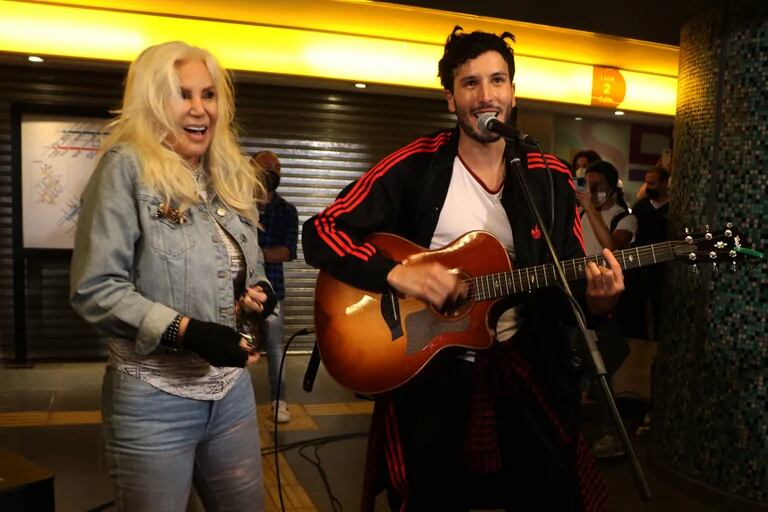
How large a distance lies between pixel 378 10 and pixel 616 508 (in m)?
4.11

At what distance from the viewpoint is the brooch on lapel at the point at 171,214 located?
5.42 feet

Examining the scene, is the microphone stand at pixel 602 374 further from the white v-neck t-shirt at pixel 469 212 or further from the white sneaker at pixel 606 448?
the white sneaker at pixel 606 448

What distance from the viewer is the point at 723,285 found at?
3510 mm

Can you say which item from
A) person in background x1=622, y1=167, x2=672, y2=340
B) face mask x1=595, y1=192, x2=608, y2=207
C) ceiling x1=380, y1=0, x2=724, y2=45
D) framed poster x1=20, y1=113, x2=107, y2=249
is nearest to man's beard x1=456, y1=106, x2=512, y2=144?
ceiling x1=380, y1=0, x2=724, y2=45

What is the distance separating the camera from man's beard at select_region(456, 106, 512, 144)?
6.81ft

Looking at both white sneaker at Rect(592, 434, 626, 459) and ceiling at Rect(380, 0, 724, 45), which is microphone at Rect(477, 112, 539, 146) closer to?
ceiling at Rect(380, 0, 724, 45)

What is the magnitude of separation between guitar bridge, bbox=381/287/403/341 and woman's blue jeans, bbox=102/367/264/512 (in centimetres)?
58

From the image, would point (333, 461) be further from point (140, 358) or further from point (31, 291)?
point (31, 291)

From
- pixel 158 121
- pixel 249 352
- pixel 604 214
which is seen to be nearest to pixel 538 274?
pixel 249 352

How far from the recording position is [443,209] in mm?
2188

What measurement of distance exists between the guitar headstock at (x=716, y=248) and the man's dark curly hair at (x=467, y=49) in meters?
0.76

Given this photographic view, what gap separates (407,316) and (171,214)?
33.9 inches

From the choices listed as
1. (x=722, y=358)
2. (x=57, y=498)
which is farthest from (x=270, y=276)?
(x=722, y=358)

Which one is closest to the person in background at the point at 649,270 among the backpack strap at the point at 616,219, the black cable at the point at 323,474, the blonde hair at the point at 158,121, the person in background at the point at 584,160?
the backpack strap at the point at 616,219
